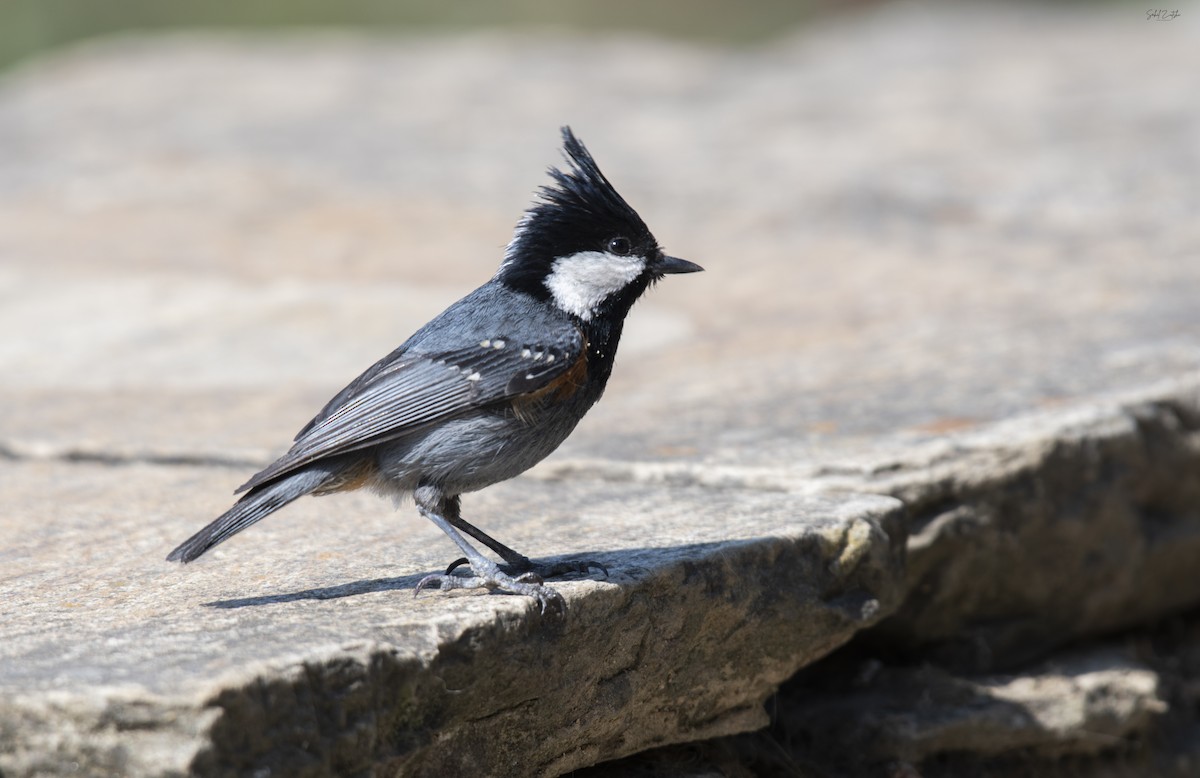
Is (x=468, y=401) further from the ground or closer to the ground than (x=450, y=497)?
further from the ground

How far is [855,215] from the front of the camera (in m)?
7.09

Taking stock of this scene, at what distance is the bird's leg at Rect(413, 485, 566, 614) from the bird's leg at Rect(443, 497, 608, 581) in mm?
14

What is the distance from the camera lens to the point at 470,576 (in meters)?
3.14

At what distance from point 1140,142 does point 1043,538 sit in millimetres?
4586

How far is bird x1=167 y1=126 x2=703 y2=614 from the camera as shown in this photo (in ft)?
10.6

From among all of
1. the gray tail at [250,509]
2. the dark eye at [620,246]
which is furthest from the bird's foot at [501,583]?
the dark eye at [620,246]

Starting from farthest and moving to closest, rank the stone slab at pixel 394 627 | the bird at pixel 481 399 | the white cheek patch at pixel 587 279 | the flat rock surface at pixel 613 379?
1. the white cheek patch at pixel 587 279
2. the bird at pixel 481 399
3. the flat rock surface at pixel 613 379
4. the stone slab at pixel 394 627

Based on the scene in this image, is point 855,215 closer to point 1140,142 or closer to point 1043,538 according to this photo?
point 1140,142

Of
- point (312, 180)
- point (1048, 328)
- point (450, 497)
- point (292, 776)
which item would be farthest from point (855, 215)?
point (292, 776)

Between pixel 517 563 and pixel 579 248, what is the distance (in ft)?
2.75

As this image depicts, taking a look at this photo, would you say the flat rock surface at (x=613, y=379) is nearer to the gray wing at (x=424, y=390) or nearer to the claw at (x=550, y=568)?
the claw at (x=550, y=568)

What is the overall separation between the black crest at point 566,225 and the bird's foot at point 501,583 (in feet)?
2.57

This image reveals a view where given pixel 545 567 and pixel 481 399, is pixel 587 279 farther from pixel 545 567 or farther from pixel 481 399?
pixel 545 567

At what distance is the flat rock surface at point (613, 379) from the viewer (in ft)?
9.22
